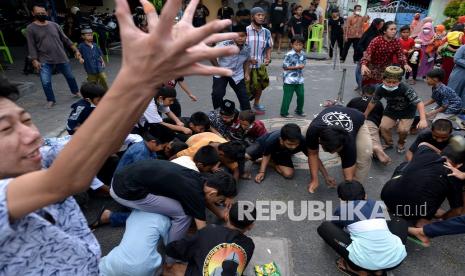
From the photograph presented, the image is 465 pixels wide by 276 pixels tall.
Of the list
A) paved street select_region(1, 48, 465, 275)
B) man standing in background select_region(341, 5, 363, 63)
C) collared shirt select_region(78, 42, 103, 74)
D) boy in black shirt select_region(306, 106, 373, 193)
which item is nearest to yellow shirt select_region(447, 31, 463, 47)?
man standing in background select_region(341, 5, 363, 63)

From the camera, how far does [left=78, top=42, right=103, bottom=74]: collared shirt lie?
568 cm

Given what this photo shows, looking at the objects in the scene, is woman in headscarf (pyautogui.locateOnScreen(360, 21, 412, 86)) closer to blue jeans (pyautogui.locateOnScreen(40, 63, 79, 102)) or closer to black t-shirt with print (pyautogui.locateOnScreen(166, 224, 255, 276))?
black t-shirt with print (pyautogui.locateOnScreen(166, 224, 255, 276))

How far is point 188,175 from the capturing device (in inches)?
99.6

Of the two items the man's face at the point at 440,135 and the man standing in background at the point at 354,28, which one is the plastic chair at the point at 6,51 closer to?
the man standing in background at the point at 354,28

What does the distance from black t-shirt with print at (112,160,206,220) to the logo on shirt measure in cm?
165

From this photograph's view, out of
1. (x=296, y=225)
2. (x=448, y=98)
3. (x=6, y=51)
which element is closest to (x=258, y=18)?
(x=448, y=98)

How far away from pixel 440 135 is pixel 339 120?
3.70ft

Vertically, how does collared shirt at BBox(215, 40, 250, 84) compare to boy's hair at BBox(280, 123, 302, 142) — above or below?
above

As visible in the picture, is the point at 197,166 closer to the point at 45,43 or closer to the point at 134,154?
the point at 134,154

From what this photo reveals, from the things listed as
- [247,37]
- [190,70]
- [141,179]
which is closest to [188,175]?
[141,179]

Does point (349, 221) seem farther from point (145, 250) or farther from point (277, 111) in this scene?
point (277, 111)

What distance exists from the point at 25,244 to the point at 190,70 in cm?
69

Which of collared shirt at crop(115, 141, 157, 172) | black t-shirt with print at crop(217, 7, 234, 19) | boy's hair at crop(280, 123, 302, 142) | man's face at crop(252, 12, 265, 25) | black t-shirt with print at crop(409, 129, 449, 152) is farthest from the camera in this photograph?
black t-shirt with print at crop(217, 7, 234, 19)

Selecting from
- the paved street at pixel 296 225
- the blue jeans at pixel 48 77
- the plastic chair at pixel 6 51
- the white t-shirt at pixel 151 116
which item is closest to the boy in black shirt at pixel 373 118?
the paved street at pixel 296 225
